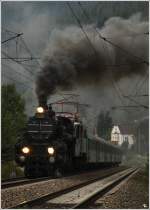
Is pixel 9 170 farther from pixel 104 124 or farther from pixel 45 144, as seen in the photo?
pixel 104 124

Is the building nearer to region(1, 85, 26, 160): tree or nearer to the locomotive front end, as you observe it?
region(1, 85, 26, 160): tree

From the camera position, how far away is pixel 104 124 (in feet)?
147

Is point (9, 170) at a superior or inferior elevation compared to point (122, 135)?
inferior

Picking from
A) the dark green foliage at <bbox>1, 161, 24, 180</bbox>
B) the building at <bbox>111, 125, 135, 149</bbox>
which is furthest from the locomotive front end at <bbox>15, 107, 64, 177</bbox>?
the building at <bbox>111, 125, 135, 149</bbox>

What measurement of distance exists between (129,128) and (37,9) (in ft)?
97.4

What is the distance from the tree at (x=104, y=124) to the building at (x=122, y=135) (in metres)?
0.84

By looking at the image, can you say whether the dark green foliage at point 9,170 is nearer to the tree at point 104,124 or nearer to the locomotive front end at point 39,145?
the locomotive front end at point 39,145

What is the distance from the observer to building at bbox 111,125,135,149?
45194 millimetres

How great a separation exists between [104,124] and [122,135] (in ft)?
23.6

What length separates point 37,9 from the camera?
16.5 metres

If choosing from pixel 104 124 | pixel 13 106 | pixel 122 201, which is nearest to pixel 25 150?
pixel 122 201

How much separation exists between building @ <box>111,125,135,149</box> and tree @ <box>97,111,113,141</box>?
2.74ft

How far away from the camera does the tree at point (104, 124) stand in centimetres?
4193

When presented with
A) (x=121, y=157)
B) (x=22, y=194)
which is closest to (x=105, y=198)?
(x=22, y=194)
